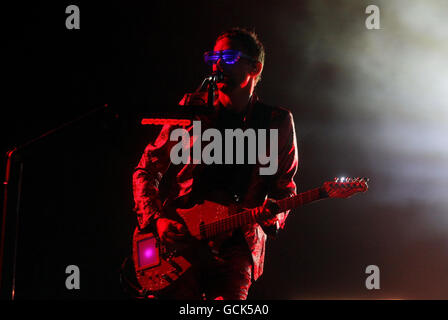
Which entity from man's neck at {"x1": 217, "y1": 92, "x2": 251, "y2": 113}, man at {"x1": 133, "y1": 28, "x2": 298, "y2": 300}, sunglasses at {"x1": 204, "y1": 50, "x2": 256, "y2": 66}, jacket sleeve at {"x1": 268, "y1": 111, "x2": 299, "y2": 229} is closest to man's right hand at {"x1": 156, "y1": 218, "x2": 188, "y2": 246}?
man at {"x1": 133, "y1": 28, "x2": 298, "y2": 300}

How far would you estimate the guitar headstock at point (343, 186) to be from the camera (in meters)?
2.38

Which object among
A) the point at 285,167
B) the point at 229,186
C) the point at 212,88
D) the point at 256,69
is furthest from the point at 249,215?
the point at 256,69

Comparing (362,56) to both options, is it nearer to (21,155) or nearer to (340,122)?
(340,122)

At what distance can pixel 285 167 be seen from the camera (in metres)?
2.66

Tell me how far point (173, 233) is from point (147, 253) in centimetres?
21

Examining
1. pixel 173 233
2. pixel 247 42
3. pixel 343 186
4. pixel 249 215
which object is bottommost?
pixel 173 233

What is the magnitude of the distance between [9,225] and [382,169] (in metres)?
2.72

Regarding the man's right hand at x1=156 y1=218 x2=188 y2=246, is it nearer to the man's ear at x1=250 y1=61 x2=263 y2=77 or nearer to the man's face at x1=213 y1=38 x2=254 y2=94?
the man's face at x1=213 y1=38 x2=254 y2=94

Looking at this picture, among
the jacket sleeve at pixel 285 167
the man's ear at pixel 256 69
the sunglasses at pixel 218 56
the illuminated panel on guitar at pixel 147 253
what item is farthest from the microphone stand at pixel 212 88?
the illuminated panel on guitar at pixel 147 253

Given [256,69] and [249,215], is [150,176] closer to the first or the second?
[249,215]

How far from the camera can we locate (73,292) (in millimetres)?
2906

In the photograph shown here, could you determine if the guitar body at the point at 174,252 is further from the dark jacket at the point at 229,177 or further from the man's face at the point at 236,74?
the man's face at the point at 236,74

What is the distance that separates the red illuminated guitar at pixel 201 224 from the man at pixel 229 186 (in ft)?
0.14
